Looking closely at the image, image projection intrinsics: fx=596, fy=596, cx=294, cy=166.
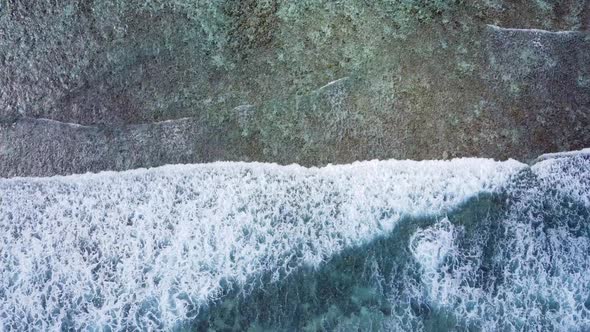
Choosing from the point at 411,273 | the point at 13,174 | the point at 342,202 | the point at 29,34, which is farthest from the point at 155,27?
the point at 411,273

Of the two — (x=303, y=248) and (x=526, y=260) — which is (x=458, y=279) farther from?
(x=303, y=248)

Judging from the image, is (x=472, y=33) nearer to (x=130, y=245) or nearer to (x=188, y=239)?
(x=188, y=239)

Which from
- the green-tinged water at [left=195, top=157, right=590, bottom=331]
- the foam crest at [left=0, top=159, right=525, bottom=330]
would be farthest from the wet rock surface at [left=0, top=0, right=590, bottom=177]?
the green-tinged water at [left=195, top=157, right=590, bottom=331]

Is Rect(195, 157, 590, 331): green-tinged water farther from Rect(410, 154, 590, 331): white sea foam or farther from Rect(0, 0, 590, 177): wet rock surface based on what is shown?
Rect(0, 0, 590, 177): wet rock surface

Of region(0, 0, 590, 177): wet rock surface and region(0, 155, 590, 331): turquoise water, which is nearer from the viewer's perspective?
region(0, 155, 590, 331): turquoise water

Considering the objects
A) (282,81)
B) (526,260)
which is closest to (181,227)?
(282,81)

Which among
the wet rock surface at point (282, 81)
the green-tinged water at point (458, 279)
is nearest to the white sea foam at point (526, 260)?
the green-tinged water at point (458, 279)
